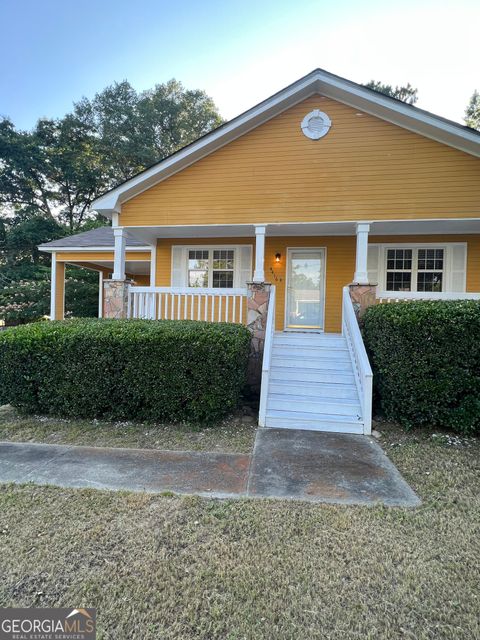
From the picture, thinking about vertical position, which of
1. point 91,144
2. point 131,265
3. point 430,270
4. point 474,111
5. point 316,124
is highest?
point 91,144

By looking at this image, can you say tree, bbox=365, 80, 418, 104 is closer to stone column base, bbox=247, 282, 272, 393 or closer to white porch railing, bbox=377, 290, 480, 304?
white porch railing, bbox=377, 290, 480, 304

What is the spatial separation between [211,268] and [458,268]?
20.4 feet

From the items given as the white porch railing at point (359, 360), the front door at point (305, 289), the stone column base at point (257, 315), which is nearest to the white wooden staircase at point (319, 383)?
the white porch railing at point (359, 360)

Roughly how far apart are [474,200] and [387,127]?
224 cm

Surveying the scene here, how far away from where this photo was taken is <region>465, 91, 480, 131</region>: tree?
2164cm

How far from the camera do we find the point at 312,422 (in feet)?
16.0

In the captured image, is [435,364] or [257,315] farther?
[257,315]

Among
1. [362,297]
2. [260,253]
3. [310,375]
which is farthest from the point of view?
[260,253]

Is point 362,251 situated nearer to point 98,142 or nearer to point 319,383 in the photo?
point 319,383

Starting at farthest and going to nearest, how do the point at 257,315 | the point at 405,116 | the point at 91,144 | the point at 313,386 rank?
the point at 91,144 → the point at 257,315 → the point at 405,116 → the point at 313,386

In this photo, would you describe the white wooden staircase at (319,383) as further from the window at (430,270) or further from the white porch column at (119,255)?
the white porch column at (119,255)

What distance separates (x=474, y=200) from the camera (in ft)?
20.9

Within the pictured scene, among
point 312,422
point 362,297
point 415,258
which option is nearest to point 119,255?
point 362,297

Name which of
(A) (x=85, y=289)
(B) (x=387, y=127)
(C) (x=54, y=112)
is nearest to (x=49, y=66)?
(A) (x=85, y=289)
